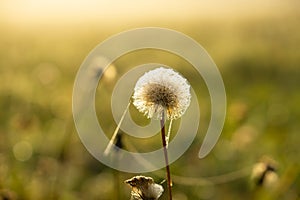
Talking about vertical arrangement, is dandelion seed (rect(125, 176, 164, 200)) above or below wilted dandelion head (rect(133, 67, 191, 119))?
below

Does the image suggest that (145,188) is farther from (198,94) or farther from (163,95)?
(198,94)

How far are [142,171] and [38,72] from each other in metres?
1.85

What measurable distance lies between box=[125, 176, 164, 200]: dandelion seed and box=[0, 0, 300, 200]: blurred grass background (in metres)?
0.32

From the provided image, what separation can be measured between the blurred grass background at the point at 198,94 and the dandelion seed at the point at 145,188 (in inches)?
12.5

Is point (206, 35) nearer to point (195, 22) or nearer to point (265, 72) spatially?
point (195, 22)

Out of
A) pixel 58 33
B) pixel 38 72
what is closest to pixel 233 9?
pixel 58 33

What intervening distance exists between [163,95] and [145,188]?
0.57ft

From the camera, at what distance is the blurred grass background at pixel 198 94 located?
2.10 meters

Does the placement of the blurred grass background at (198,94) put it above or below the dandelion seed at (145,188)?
above

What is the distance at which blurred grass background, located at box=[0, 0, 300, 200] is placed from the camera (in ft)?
6.89

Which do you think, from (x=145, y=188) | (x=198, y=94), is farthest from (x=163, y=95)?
(x=198, y=94)

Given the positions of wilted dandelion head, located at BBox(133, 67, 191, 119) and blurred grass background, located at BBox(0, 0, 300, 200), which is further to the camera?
blurred grass background, located at BBox(0, 0, 300, 200)

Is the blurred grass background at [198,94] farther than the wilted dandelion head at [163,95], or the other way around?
the blurred grass background at [198,94]

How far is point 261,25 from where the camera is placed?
5715 mm
